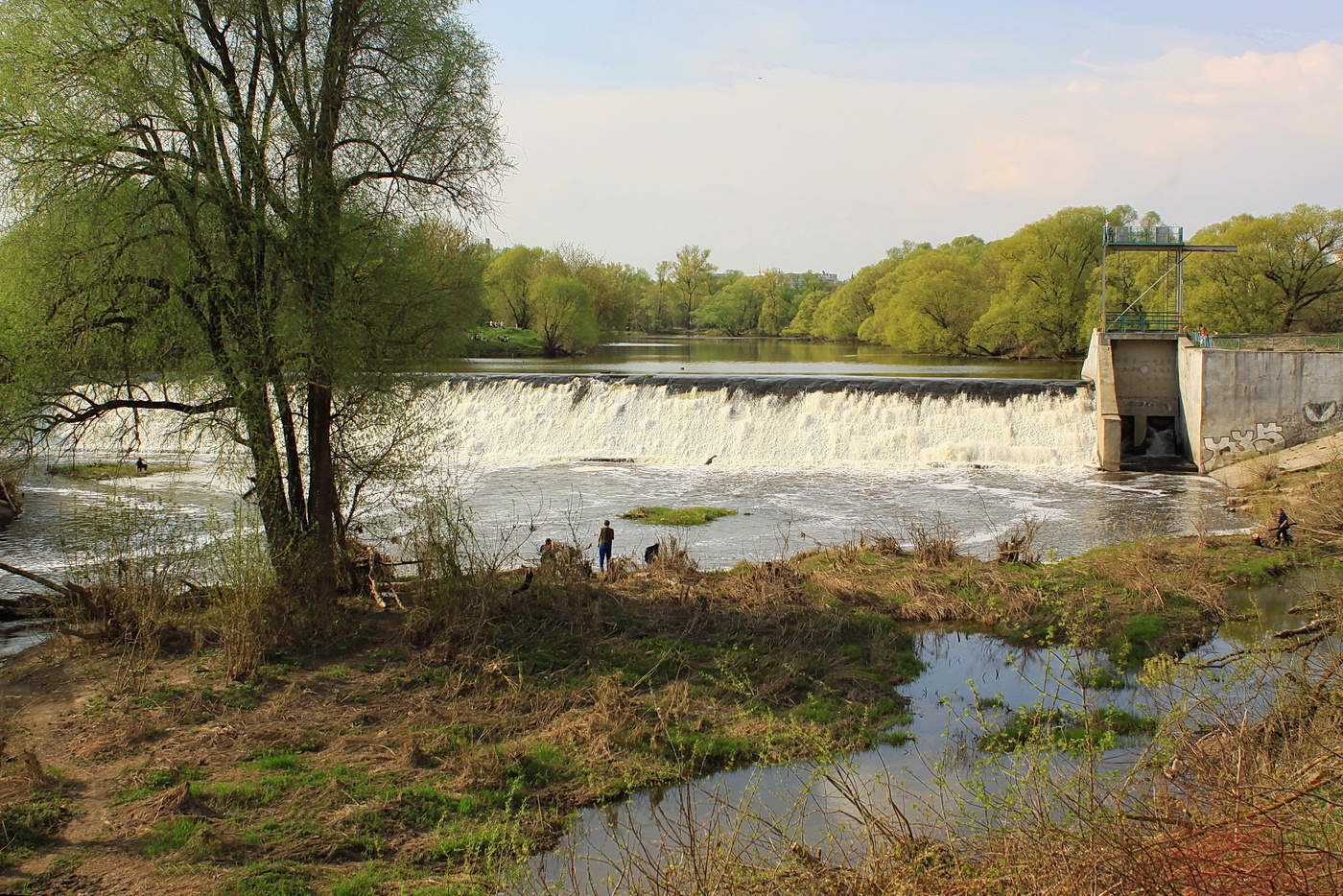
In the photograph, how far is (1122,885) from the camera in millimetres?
4070

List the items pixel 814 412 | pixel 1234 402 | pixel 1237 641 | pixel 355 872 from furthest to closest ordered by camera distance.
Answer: pixel 814 412
pixel 1234 402
pixel 1237 641
pixel 355 872

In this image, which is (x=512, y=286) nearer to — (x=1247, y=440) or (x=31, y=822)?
(x=1247, y=440)

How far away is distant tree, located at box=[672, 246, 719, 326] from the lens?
10962cm

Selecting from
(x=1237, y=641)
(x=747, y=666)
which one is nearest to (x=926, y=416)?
(x=1237, y=641)

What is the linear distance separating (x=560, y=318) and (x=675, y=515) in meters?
40.1

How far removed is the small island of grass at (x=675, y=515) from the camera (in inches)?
766

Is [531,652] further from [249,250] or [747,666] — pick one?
[249,250]

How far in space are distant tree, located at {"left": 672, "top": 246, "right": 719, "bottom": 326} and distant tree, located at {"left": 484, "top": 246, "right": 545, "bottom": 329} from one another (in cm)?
4434

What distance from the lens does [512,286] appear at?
62.8 metres

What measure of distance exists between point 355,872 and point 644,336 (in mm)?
86648

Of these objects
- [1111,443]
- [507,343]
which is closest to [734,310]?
[507,343]

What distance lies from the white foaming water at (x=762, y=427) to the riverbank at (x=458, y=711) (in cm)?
1234

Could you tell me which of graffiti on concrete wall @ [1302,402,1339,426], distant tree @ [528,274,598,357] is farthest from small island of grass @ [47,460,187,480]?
distant tree @ [528,274,598,357]

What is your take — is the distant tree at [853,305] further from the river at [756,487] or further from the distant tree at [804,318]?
the river at [756,487]
